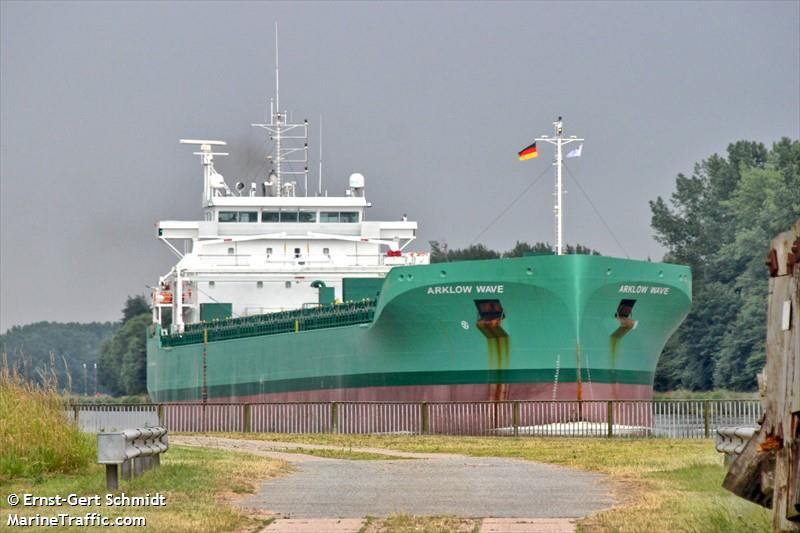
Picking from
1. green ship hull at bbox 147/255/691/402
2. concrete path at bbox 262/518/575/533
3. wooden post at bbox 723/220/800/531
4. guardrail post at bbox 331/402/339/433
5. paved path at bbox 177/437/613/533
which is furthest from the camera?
green ship hull at bbox 147/255/691/402

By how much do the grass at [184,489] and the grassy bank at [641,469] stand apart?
3138 millimetres

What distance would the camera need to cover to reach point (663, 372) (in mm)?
79188

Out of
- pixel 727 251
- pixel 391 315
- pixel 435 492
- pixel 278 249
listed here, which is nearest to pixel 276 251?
pixel 278 249

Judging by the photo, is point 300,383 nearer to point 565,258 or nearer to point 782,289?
point 565,258

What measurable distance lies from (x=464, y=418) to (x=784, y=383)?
2216cm

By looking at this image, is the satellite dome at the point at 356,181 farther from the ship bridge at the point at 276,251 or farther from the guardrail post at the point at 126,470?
the guardrail post at the point at 126,470

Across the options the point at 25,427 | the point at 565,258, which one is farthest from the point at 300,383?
the point at 25,427

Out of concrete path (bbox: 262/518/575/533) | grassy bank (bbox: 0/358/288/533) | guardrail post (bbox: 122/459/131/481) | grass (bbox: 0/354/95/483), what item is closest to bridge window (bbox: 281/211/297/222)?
grassy bank (bbox: 0/358/288/533)

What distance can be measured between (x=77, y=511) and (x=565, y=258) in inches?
977

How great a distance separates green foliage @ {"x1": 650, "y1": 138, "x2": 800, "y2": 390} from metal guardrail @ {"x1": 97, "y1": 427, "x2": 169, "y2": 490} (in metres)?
54.8

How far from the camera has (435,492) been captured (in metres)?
15.4

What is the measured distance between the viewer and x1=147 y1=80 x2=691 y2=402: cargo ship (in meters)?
37.1

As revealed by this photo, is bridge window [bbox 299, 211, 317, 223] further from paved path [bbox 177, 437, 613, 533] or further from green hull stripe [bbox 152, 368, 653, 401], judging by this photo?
paved path [bbox 177, 437, 613, 533]

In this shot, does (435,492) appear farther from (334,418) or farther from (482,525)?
(334,418)
